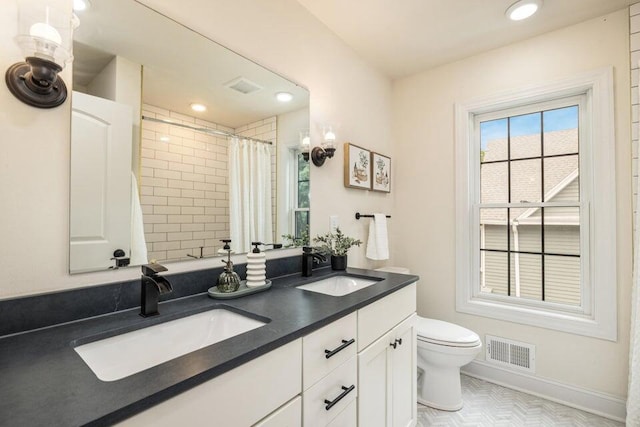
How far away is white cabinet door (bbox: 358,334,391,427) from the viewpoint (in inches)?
47.1

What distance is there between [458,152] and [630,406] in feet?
6.10

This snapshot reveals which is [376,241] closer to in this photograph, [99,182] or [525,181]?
[525,181]

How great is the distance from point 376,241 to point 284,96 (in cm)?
126

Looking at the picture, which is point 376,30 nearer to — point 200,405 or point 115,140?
point 115,140

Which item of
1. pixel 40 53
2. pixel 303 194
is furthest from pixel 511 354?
pixel 40 53

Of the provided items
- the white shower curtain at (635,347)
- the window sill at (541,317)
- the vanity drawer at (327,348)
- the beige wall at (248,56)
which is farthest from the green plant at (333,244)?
the white shower curtain at (635,347)

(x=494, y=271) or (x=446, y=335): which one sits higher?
(x=494, y=271)

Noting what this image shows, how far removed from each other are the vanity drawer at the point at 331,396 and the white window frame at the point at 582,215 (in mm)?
1625

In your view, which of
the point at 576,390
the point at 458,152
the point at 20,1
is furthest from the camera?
the point at 458,152

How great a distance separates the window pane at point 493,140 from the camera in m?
2.36

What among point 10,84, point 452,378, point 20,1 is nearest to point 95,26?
point 20,1

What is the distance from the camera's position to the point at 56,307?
893mm

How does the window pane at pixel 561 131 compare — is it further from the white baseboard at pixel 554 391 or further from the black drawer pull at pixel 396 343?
the black drawer pull at pixel 396 343

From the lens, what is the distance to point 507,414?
187cm
